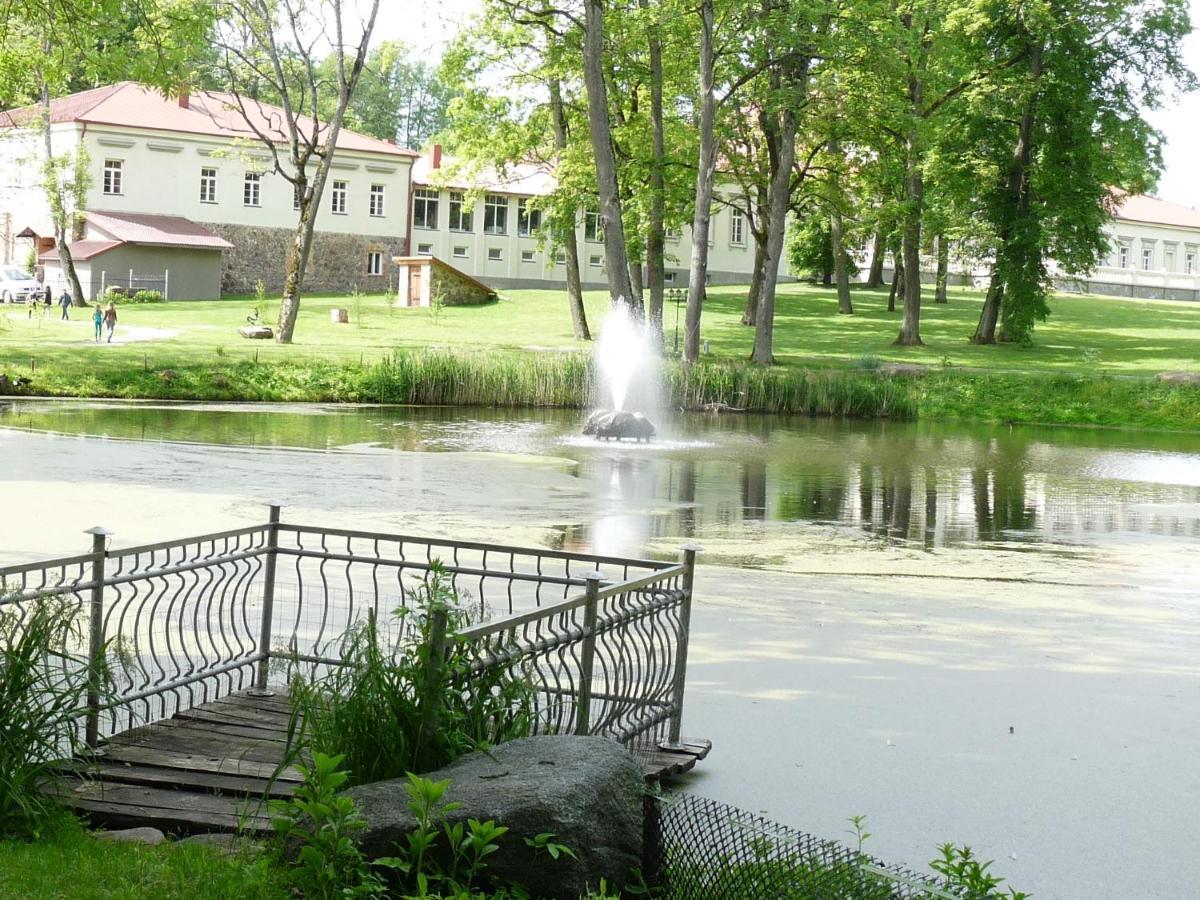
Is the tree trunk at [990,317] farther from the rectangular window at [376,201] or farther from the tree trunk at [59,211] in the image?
the tree trunk at [59,211]

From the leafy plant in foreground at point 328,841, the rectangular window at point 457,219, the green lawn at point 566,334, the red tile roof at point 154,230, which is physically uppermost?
the rectangular window at point 457,219

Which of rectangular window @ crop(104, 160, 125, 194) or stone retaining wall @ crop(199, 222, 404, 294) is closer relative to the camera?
rectangular window @ crop(104, 160, 125, 194)

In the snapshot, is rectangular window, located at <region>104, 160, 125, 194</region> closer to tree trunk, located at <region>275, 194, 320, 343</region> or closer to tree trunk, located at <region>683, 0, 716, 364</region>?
tree trunk, located at <region>275, 194, 320, 343</region>

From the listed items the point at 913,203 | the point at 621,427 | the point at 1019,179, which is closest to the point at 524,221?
the point at 1019,179

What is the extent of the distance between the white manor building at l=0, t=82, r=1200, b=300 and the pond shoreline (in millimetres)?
15774

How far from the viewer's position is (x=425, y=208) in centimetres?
7575

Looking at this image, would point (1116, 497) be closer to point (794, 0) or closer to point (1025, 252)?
point (794, 0)

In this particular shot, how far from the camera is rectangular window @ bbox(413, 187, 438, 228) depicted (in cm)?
7556

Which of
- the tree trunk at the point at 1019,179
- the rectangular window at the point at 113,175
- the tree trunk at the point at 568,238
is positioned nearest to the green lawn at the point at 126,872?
the tree trunk at the point at 568,238

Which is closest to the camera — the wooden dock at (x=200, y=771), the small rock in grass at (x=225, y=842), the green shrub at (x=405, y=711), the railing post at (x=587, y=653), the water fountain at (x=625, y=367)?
the small rock in grass at (x=225, y=842)

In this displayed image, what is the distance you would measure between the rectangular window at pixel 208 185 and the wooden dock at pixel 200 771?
209ft

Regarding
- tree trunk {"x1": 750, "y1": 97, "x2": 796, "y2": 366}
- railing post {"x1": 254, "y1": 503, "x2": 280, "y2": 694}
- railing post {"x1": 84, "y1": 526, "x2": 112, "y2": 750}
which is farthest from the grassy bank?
railing post {"x1": 84, "y1": 526, "x2": 112, "y2": 750}

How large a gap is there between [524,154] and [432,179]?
3727 mm

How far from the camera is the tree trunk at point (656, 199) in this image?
145 ft
